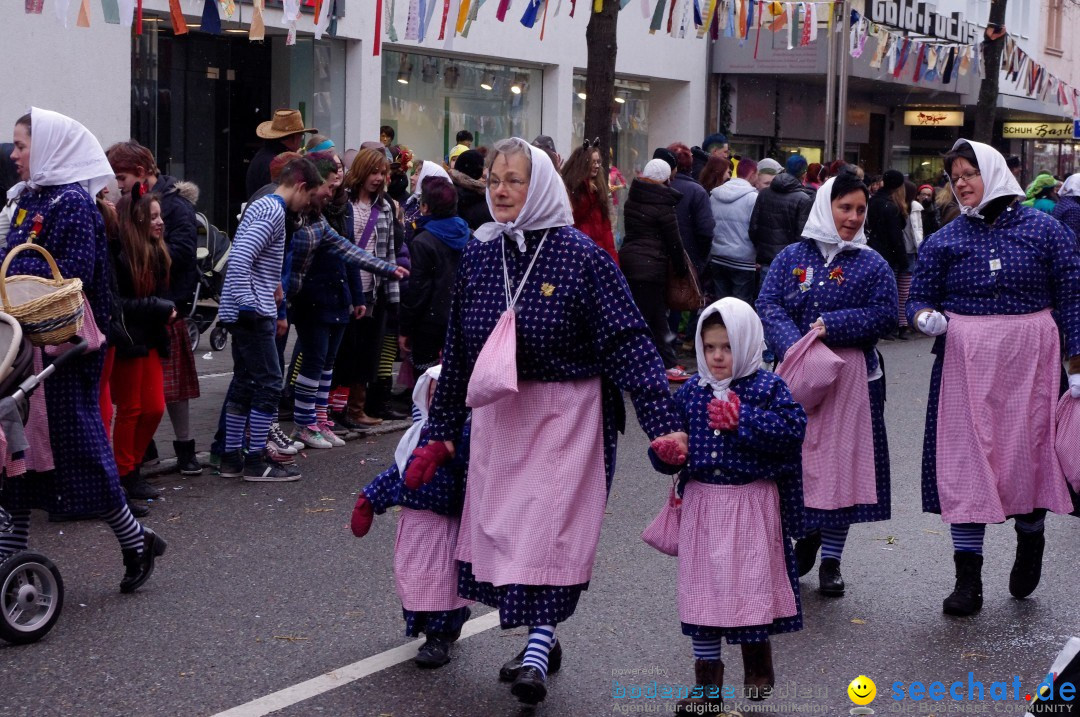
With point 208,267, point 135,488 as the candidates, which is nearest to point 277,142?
point 208,267

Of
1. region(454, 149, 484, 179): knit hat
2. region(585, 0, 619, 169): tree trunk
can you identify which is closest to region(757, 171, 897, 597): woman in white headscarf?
region(454, 149, 484, 179): knit hat

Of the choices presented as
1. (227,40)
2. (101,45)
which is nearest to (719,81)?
(227,40)

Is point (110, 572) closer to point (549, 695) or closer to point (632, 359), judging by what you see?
point (549, 695)


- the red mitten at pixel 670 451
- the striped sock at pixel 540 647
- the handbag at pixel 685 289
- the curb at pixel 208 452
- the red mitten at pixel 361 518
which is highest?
the red mitten at pixel 670 451

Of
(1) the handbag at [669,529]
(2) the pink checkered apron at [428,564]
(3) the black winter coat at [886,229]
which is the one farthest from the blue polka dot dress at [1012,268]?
(3) the black winter coat at [886,229]

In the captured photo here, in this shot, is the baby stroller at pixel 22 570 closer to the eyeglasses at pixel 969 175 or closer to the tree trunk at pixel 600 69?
the eyeglasses at pixel 969 175

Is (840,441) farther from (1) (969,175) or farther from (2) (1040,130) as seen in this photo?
(2) (1040,130)

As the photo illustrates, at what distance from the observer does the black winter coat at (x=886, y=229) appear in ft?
52.5

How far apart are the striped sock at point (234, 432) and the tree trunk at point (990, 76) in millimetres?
15388

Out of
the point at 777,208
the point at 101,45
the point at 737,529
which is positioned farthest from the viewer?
the point at 101,45

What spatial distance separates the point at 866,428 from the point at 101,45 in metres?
10.9

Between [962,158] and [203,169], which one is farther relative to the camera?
[203,169]

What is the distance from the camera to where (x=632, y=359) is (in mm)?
4805

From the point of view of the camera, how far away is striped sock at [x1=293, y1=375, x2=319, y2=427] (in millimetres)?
9289
